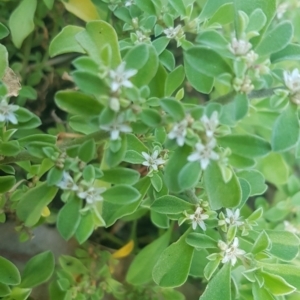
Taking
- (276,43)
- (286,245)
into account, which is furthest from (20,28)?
(286,245)

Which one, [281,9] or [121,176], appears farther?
[281,9]

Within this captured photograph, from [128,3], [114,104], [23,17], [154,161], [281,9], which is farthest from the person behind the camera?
[281,9]

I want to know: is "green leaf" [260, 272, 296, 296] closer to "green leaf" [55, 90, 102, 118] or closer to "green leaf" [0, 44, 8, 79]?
"green leaf" [55, 90, 102, 118]

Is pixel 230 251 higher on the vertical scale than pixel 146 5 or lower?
lower

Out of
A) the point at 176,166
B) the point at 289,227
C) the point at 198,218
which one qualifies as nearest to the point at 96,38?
the point at 176,166

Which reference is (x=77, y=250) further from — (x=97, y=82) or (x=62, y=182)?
(x=97, y=82)

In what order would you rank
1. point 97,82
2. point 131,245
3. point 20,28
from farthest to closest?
point 131,245
point 20,28
point 97,82

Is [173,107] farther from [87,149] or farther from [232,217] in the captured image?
[232,217]

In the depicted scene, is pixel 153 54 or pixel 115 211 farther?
pixel 115 211
